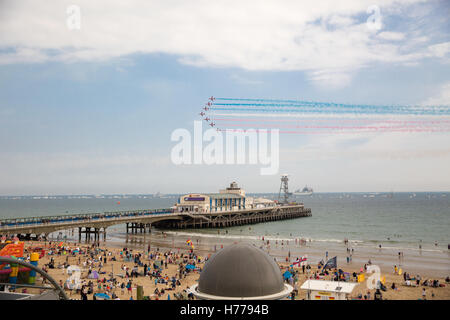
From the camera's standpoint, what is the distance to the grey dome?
24.9 feet

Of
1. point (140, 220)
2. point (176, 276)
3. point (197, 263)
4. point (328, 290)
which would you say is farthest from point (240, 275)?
point (140, 220)

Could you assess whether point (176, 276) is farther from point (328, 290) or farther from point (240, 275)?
point (240, 275)

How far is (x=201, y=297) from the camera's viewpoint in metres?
7.68

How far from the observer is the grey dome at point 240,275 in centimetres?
759

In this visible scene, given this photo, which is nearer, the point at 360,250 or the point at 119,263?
the point at 119,263

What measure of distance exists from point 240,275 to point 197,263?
100 feet

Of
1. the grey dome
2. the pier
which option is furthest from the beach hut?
the pier

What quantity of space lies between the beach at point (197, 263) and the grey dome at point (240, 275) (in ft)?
53.4

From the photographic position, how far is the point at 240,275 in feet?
25.1

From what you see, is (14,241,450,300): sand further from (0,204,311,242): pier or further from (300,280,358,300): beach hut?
(0,204,311,242): pier

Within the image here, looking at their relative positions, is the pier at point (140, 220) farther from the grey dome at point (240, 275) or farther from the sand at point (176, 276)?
the grey dome at point (240, 275)

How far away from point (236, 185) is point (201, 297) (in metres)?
89.7
